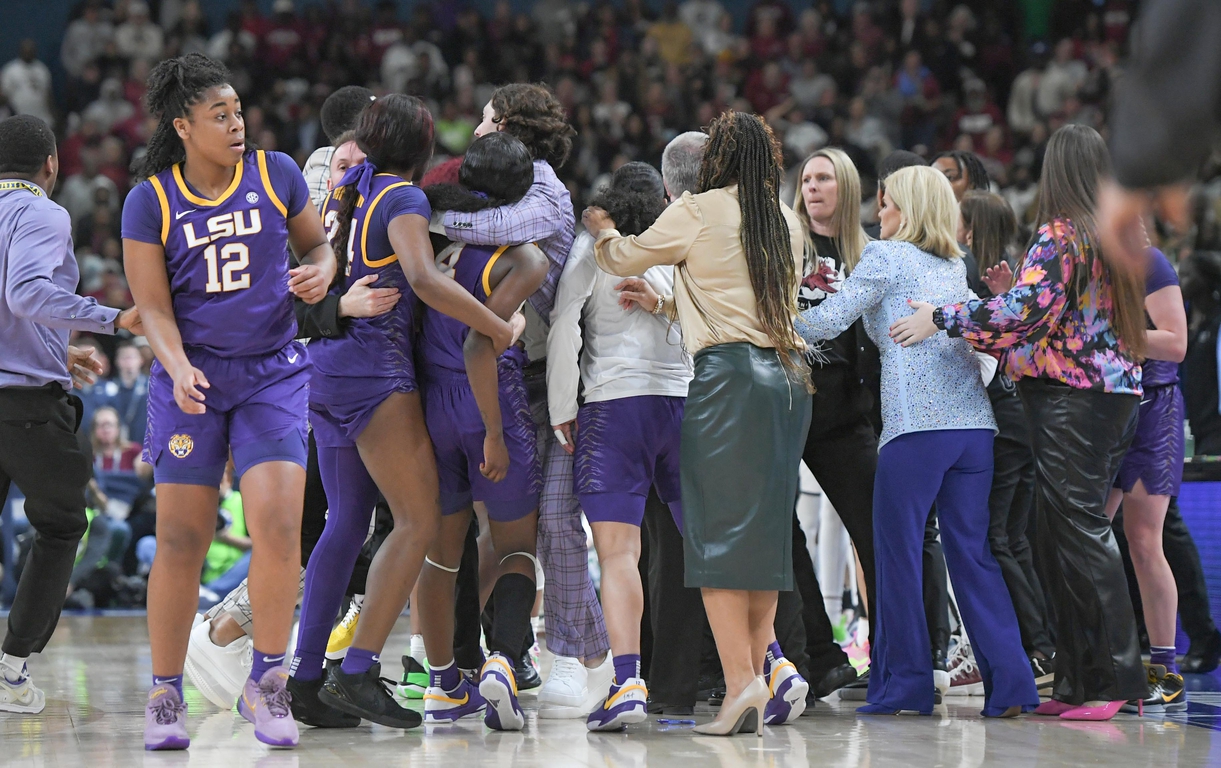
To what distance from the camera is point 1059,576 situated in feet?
14.1

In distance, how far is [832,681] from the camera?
468 cm

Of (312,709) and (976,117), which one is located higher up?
(976,117)

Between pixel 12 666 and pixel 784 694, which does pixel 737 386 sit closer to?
pixel 784 694

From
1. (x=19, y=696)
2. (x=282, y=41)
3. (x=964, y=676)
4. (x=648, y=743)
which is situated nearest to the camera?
(x=648, y=743)

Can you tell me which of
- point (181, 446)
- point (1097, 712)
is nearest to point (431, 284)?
point (181, 446)

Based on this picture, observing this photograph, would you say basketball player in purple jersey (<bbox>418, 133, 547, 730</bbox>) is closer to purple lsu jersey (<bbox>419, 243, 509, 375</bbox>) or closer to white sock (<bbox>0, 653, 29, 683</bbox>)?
purple lsu jersey (<bbox>419, 243, 509, 375</bbox>)

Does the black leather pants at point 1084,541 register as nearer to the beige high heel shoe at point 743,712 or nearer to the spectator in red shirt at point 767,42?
the beige high heel shoe at point 743,712

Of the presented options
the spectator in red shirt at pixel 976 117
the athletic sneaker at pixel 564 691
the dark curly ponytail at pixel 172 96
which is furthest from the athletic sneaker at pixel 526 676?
the spectator in red shirt at pixel 976 117

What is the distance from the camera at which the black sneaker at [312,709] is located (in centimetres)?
395

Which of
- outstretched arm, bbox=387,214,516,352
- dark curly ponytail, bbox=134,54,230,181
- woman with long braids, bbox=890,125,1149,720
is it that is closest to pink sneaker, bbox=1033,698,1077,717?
woman with long braids, bbox=890,125,1149,720

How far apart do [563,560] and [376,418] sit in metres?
0.74

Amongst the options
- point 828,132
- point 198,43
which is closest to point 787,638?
point 828,132

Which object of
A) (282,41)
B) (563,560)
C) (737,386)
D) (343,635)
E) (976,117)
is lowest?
(343,635)

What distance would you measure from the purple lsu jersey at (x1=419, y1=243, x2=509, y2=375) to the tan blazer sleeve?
0.37 metres
